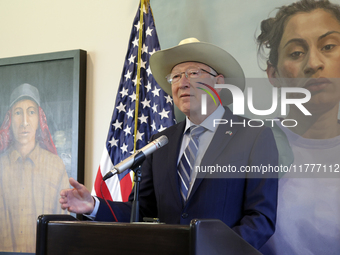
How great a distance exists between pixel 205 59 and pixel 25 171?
182 cm

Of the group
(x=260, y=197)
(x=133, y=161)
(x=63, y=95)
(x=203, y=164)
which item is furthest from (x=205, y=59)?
(x=63, y=95)

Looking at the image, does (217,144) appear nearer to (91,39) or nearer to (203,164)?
(203,164)

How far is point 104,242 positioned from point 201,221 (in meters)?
0.34

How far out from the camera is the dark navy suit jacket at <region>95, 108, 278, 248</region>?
66.0 inches

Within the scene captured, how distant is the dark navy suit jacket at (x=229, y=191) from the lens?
168cm

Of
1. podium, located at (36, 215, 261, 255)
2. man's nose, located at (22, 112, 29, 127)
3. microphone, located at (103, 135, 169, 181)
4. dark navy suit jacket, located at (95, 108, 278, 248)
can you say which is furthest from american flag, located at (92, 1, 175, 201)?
podium, located at (36, 215, 261, 255)

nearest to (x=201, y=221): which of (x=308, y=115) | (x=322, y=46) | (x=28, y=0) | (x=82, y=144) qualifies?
(x=308, y=115)

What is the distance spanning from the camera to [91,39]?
3.04 m

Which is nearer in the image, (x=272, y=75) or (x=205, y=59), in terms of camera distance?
(x=205, y=59)

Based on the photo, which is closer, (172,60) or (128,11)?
(172,60)

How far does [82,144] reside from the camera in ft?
9.68

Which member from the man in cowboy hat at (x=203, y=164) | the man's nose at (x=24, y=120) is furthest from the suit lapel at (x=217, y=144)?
the man's nose at (x=24, y=120)

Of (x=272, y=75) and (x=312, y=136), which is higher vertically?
(x=272, y=75)

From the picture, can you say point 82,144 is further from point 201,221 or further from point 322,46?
point 201,221
